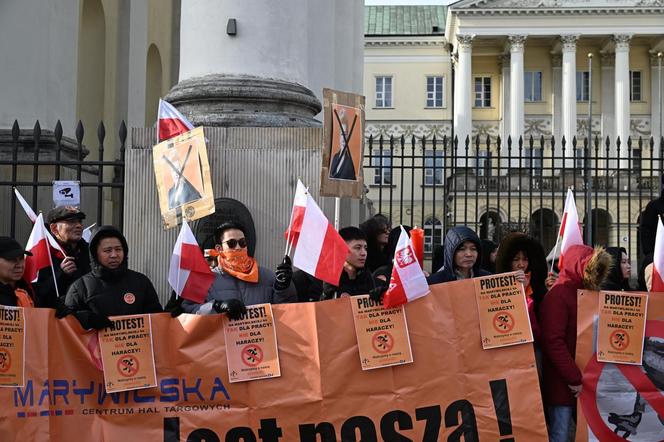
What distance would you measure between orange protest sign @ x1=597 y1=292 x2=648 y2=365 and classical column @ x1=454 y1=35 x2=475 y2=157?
5452 cm

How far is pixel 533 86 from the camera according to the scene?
6238 centimetres

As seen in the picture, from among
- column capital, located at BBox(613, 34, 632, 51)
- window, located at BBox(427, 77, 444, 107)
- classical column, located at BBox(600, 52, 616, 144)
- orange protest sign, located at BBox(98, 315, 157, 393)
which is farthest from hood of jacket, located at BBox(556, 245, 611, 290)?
window, located at BBox(427, 77, 444, 107)

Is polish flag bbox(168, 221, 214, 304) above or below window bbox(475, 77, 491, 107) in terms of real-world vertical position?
below

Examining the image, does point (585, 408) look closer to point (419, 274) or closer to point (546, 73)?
point (419, 274)

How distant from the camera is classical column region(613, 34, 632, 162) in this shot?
58.4 meters

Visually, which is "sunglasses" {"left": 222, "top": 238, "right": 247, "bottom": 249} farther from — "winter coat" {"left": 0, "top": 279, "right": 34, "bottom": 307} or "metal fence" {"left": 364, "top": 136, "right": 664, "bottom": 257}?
"metal fence" {"left": 364, "top": 136, "right": 664, "bottom": 257}

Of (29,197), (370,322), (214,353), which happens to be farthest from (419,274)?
(29,197)

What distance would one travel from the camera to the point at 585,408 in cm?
566

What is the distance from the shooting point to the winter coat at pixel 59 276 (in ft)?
20.3

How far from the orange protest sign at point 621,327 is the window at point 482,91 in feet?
191

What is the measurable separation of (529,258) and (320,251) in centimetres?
140

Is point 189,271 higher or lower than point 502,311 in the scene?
higher

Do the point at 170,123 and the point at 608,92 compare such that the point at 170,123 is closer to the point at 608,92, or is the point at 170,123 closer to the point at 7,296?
the point at 7,296

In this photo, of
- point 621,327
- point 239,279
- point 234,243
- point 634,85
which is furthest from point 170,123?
point 634,85
